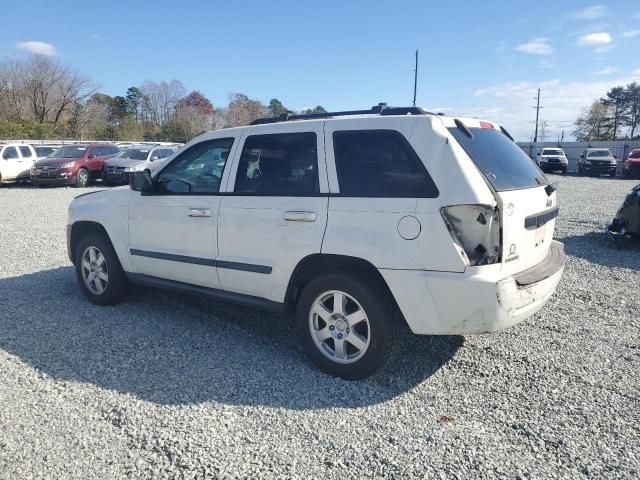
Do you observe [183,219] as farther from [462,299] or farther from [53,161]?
[53,161]

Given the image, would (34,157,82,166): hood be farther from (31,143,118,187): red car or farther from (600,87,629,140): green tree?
(600,87,629,140): green tree

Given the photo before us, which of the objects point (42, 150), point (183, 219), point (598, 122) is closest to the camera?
point (183, 219)

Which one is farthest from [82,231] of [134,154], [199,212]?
[134,154]

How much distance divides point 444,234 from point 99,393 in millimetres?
2638

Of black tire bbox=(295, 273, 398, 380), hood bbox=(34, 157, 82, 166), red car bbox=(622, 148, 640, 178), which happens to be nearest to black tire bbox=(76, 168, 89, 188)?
hood bbox=(34, 157, 82, 166)

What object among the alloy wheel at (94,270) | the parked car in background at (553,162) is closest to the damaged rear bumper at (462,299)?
the alloy wheel at (94,270)

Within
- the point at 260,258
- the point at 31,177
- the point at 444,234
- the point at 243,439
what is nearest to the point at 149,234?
the point at 260,258

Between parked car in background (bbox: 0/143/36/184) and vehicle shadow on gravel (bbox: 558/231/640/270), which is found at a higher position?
parked car in background (bbox: 0/143/36/184)

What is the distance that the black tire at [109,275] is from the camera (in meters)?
5.08

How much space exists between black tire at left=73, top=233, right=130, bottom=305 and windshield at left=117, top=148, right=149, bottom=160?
16632mm

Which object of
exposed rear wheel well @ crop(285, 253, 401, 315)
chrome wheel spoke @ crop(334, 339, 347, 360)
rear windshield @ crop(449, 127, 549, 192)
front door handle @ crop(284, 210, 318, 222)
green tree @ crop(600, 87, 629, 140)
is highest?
green tree @ crop(600, 87, 629, 140)

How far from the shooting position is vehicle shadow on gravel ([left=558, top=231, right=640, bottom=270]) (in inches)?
281

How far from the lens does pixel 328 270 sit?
361 cm

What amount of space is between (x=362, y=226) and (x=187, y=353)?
1.90m
